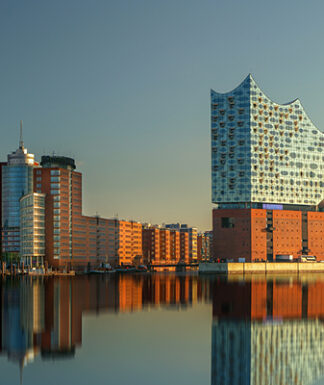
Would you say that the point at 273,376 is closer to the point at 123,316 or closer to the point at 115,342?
the point at 115,342

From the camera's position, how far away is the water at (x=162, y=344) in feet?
124

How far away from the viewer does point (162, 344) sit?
48375mm

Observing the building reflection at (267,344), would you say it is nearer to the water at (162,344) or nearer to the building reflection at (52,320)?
the water at (162,344)

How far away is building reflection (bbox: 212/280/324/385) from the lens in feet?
126

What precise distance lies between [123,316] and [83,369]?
27.2 meters

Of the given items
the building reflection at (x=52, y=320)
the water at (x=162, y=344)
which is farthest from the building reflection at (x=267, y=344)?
the building reflection at (x=52, y=320)

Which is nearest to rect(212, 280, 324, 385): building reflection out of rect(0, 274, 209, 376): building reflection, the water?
the water

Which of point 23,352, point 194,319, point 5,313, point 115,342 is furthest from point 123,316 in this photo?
point 23,352

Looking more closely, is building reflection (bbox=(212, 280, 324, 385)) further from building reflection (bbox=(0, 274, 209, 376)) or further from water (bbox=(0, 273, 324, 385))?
building reflection (bbox=(0, 274, 209, 376))

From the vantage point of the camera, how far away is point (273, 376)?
3803cm

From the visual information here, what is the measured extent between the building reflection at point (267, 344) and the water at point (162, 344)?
63 mm

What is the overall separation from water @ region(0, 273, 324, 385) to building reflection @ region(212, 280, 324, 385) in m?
0.06

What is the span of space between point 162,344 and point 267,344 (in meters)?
7.33

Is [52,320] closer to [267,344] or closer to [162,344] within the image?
[162,344]
